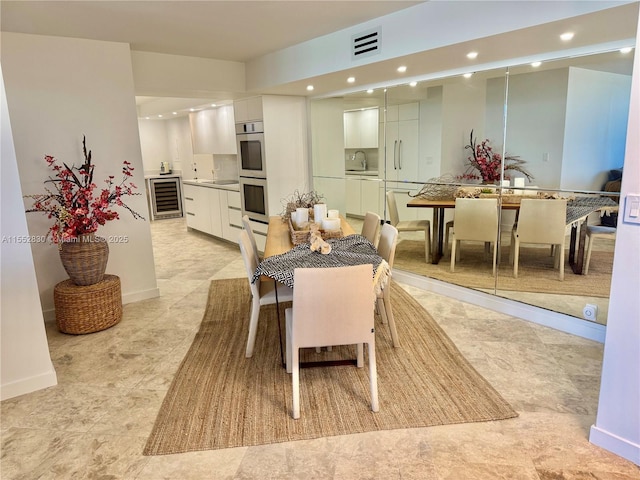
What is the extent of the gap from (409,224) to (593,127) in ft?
6.64

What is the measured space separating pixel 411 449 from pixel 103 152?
3584 mm

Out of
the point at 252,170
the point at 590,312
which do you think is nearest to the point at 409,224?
the point at 590,312

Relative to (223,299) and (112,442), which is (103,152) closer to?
(223,299)

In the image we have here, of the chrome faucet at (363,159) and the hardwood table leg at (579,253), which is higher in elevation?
the chrome faucet at (363,159)

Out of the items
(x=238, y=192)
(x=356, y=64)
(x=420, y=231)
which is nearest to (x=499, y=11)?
(x=356, y=64)

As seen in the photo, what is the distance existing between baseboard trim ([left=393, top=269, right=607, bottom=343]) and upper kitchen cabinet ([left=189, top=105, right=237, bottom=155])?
11.6 feet

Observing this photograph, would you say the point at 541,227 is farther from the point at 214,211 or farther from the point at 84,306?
the point at 214,211

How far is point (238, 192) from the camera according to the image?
6.34 meters

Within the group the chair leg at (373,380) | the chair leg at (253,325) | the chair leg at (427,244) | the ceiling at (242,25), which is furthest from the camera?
the chair leg at (427,244)

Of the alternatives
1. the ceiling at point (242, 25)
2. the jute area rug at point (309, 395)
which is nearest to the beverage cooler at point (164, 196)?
the ceiling at point (242, 25)

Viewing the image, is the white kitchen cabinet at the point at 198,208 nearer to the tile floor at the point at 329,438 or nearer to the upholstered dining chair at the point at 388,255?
the tile floor at the point at 329,438

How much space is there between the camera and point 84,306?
11.5ft

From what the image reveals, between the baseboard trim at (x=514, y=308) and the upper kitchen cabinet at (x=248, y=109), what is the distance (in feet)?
9.00

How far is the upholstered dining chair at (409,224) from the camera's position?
4.61 meters
